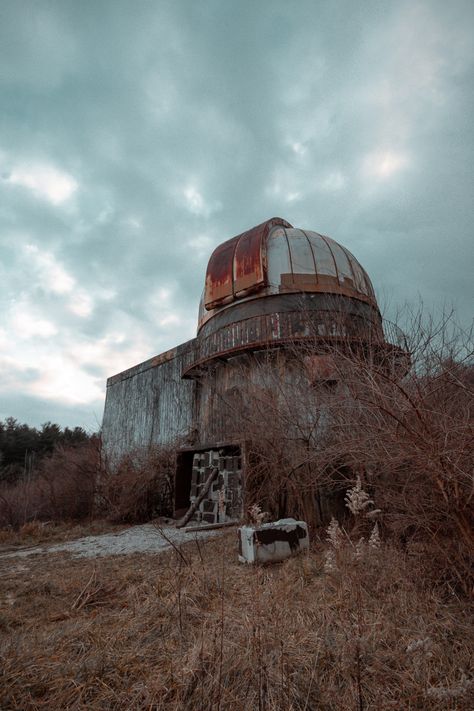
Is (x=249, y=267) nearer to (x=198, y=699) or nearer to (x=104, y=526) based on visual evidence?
(x=104, y=526)

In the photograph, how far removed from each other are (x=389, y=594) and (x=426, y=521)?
0.75m

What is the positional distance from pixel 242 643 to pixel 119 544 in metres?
5.15

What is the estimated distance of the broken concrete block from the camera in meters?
4.55

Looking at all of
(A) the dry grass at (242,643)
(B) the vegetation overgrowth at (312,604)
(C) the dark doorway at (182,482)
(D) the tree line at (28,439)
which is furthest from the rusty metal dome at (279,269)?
(D) the tree line at (28,439)

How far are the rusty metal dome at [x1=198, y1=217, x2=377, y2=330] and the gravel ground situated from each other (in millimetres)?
6652

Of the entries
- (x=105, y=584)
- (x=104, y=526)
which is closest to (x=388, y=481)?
(x=105, y=584)

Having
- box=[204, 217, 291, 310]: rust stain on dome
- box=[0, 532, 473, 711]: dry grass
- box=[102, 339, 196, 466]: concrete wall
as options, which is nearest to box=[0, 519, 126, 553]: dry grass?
box=[102, 339, 196, 466]: concrete wall

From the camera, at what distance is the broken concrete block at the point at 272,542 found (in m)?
4.55

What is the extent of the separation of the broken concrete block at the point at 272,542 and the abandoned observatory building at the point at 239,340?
2.12 metres

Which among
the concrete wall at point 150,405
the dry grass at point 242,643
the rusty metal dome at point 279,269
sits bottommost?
the dry grass at point 242,643

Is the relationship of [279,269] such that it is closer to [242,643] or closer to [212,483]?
[212,483]

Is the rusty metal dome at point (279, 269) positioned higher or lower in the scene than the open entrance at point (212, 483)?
higher

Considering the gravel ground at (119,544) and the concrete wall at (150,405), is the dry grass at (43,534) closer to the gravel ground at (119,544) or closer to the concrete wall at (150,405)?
the gravel ground at (119,544)

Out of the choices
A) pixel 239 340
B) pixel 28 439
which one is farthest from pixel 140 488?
pixel 28 439
